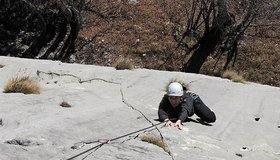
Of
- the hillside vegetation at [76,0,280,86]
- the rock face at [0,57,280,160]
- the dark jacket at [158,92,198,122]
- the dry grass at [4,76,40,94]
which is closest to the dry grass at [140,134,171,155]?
the rock face at [0,57,280,160]

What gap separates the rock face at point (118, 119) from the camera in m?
7.61

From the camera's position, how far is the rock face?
300 inches

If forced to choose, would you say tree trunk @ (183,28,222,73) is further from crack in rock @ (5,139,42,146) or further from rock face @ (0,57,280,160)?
crack in rock @ (5,139,42,146)

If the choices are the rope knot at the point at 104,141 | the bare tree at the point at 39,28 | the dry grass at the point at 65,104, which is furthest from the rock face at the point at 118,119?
the bare tree at the point at 39,28

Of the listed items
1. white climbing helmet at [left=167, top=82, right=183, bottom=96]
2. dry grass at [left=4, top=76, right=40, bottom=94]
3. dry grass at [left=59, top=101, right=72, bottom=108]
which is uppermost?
white climbing helmet at [left=167, top=82, right=183, bottom=96]

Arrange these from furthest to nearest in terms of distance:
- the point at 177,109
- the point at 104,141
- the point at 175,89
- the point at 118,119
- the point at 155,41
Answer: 1. the point at 155,41
2. the point at 177,109
3. the point at 175,89
4. the point at 118,119
5. the point at 104,141

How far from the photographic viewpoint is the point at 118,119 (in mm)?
10031

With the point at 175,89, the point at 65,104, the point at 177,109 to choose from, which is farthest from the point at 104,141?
the point at 177,109

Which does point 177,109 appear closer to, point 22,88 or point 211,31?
point 22,88

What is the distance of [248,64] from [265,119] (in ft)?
45.0

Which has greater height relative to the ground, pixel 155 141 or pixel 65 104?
pixel 65 104

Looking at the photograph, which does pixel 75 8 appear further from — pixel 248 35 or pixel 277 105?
pixel 277 105

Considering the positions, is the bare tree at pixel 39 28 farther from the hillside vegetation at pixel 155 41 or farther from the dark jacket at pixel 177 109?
the dark jacket at pixel 177 109

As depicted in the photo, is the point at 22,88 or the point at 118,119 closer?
the point at 118,119
